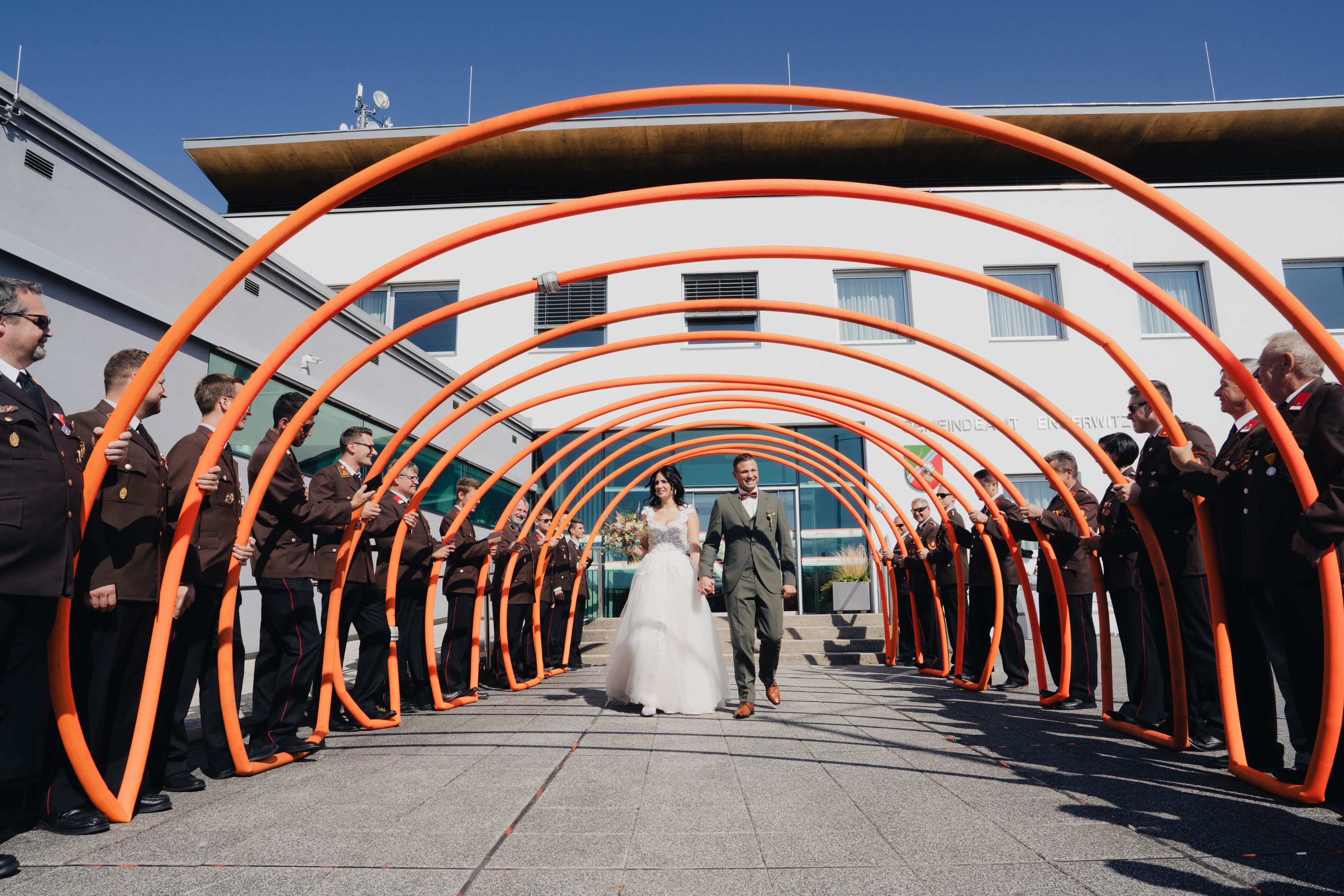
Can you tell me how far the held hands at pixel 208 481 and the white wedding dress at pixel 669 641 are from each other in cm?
402

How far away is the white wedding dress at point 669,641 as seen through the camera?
6773mm

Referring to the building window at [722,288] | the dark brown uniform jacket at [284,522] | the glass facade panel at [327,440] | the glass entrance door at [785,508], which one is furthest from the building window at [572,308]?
the dark brown uniform jacket at [284,522]

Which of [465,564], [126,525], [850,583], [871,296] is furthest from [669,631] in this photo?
[871,296]

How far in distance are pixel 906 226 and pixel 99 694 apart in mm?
14870

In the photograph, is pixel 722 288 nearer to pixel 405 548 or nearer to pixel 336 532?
pixel 405 548

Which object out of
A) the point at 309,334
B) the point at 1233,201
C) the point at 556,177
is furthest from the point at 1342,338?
the point at 309,334

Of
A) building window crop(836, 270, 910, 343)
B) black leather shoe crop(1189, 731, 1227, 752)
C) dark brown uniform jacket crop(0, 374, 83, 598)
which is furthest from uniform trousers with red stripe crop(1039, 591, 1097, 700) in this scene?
building window crop(836, 270, 910, 343)

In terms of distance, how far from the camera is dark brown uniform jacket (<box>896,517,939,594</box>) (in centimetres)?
1038

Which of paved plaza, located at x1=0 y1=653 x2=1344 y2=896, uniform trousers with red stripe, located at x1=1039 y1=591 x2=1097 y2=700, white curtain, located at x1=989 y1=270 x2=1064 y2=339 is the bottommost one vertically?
paved plaza, located at x1=0 y1=653 x2=1344 y2=896

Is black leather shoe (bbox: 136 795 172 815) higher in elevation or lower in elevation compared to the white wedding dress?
lower

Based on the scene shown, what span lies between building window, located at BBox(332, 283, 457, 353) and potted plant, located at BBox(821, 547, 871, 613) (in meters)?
8.89

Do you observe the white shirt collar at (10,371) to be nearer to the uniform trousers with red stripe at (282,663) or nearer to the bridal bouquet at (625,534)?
the uniform trousers with red stripe at (282,663)

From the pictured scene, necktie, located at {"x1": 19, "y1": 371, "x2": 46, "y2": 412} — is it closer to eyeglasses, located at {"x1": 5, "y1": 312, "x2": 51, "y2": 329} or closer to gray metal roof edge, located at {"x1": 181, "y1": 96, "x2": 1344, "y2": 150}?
eyeglasses, located at {"x1": 5, "y1": 312, "x2": 51, "y2": 329}

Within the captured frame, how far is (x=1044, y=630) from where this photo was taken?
7551mm
